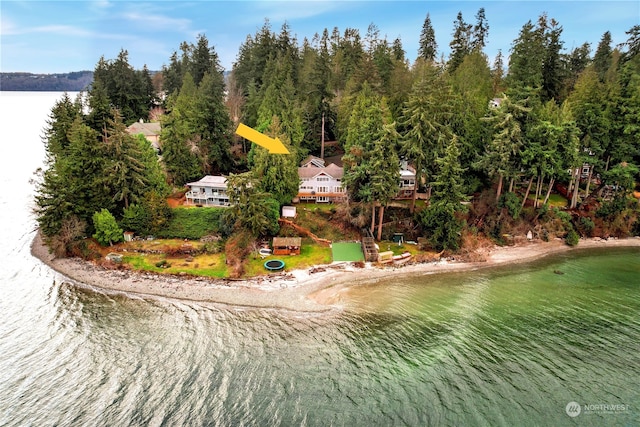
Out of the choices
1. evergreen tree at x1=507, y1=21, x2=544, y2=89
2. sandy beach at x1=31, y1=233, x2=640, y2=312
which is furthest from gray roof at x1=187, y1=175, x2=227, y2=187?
evergreen tree at x1=507, y1=21, x2=544, y2=89

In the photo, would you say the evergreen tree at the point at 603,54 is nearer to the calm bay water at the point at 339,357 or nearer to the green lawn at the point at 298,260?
the calm bay water at the point at 339,357

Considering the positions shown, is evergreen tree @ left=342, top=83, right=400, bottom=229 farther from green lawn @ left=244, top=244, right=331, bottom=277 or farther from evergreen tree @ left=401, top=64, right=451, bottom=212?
green lawn @ left=244, top=244, right=331, bottom=277

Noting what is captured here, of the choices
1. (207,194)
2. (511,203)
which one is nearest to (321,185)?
(207,194)

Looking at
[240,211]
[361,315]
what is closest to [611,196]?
[361,315]

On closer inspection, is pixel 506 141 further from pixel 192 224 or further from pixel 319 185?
pixel 192 224

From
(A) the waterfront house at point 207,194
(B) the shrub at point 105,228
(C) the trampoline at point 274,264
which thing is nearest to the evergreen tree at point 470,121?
(C) the trampoline at point 274,264
